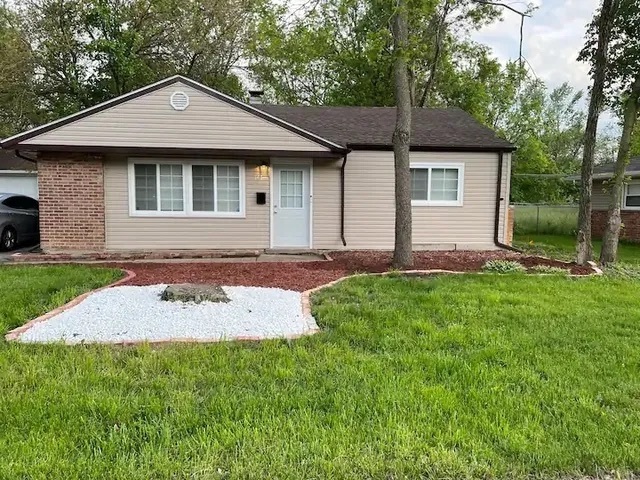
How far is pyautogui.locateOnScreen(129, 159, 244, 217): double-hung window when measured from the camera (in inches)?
409

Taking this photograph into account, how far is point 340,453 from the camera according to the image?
250 centimetres

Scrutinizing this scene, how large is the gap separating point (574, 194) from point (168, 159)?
22.5m

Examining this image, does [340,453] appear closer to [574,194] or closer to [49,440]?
[49,440]

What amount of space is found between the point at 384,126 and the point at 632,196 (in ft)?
35.4

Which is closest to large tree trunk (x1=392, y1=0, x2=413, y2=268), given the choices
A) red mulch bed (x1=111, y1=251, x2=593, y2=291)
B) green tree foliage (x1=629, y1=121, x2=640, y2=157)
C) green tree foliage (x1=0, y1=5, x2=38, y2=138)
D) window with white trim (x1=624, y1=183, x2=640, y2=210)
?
red mulch bed (x1=111, y1=251, x2=593, y2=291)

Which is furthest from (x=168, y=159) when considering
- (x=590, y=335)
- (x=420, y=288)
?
(x=590, y=335)

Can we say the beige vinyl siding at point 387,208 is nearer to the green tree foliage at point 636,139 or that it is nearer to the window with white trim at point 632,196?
the green tree foliage at point 636,139

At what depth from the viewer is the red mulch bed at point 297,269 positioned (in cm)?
714

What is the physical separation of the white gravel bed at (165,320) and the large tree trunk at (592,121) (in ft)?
20.3

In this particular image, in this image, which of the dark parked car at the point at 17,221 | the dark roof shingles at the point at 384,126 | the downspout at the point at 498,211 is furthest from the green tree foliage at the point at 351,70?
the dark parked car at the point at 17,221

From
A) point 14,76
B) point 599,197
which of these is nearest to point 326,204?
point 599,197

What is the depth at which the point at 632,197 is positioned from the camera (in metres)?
16.9

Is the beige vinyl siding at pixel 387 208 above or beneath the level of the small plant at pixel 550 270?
above

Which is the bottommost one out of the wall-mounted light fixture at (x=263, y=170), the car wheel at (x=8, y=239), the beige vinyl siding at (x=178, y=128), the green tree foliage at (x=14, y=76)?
the car wheel at (x=8, y=239)
